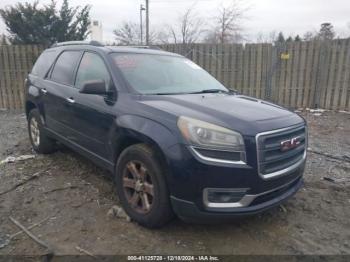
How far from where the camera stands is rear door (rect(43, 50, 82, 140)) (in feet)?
13.7

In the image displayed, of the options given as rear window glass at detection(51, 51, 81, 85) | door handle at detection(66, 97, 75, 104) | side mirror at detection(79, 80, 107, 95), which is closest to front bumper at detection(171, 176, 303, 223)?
side mirror at detection(79, 80, 107, 95)

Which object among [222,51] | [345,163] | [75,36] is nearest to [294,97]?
[222,51]

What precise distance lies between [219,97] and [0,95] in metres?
9.25

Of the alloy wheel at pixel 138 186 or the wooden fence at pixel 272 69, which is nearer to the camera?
the alloy wheel at pixel 138 186

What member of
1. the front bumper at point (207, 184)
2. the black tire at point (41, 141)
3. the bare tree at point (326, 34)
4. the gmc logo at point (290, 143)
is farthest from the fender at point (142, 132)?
the bare tree at point (326, 34)

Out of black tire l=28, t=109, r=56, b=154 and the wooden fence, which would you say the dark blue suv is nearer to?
black tire l=28, t=109, r=56, b=154

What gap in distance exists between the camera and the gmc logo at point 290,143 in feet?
9.15

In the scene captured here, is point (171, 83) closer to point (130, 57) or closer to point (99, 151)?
point (130, 57)

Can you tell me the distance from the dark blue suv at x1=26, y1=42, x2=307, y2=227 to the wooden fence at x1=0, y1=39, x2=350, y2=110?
602 centimetres

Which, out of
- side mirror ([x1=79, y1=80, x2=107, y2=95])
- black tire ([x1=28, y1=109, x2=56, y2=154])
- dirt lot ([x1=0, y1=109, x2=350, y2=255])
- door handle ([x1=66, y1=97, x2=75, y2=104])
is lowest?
dirt lot ([x1=0, y1=109, x2=350, y2=255])

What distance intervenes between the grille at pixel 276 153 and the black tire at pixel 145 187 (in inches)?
34.4

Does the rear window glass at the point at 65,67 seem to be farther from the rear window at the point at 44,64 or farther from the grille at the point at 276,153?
the grille at the point at 276,153

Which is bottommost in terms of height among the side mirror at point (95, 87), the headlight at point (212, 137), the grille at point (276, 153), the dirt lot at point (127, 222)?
the dirt lot at point (127, 222)

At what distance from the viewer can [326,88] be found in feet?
31.5
